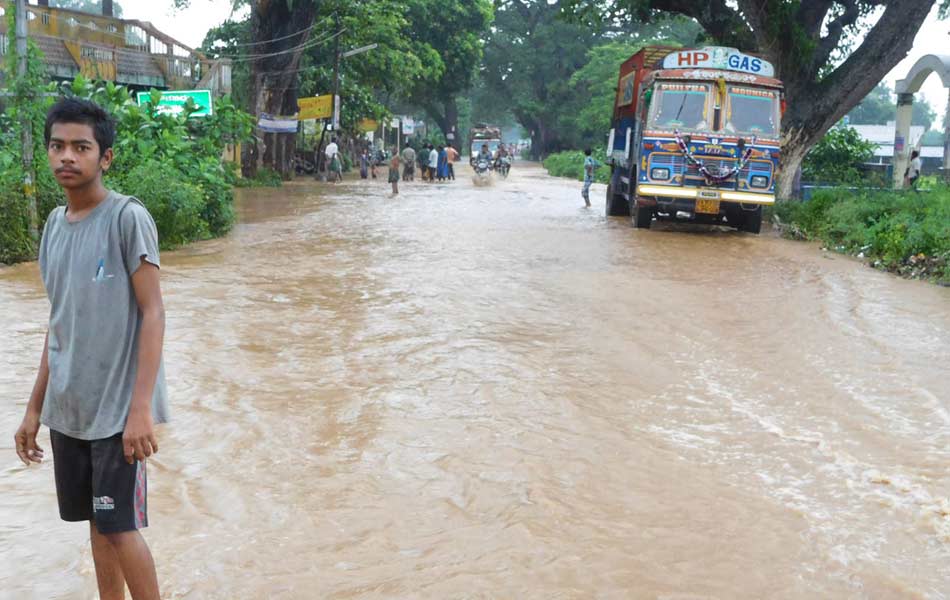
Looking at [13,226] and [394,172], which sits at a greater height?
[394,172]

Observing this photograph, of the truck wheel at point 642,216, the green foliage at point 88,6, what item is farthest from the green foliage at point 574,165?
the green foliage at point 88,6

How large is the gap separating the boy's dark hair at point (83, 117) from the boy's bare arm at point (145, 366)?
1.39 ft

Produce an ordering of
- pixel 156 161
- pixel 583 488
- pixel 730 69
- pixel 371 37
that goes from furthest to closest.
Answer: pixel 371 37 → pixel 730 69 → pixel 156 161 → pixel 583 488

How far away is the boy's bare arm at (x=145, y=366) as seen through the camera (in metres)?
2.87

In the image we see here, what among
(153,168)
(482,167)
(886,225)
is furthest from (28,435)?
(482,167)

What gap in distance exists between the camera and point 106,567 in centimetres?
308

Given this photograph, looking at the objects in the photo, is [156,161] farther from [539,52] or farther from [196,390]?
[539,52]

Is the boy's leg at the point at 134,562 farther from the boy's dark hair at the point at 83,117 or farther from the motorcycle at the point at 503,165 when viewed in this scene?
the motorcycle at the point at 503,165

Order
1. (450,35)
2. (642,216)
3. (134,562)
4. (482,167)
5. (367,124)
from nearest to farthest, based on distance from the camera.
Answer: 1. (134,562)
2. (642,216)
3. (482,167)
4. (367,124)
5. (450,35)

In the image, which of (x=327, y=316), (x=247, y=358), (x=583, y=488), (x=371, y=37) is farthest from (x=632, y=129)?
(x=371, y=37)

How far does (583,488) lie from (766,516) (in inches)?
34.3

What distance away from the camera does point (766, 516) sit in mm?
4516

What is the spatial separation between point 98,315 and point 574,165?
48.5 meters

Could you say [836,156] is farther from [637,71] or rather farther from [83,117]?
[83,117]
